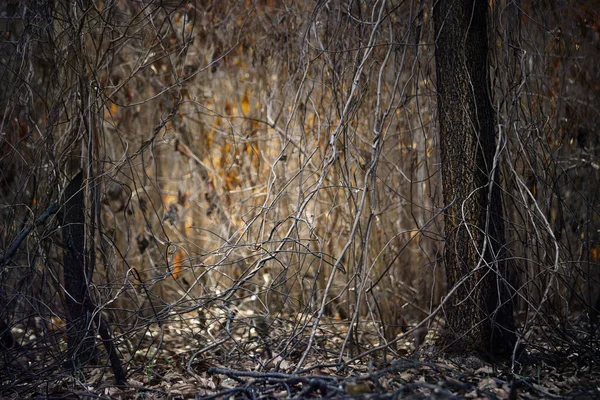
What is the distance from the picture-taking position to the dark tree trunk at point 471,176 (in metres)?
3.01

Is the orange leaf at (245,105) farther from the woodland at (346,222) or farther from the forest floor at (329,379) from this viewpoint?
the forest floor at (329,379)

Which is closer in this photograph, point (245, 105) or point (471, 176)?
point (471, 176)

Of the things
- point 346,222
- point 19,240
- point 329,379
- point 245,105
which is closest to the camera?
point 329,379

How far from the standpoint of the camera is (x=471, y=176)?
3012mm

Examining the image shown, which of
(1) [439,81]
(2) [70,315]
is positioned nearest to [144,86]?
(2) [70,315]

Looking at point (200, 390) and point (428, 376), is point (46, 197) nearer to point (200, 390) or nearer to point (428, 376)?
point (200, 390)

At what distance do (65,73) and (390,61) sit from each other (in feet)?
7.26

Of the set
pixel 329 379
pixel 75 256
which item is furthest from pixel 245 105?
pixel 329 379

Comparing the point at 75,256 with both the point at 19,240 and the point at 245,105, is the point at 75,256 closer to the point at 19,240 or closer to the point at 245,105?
the point at 19,240

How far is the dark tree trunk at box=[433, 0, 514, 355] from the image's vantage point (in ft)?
9.87

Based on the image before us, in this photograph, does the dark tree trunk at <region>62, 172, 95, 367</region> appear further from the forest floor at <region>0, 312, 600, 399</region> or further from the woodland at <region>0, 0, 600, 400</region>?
the forest floor at <region>0, 312, 600, 399</region>

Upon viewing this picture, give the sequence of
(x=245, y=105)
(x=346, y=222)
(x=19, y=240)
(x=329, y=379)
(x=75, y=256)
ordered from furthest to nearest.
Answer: (x=245, y=105) → (x=346, y=222) → (x=75, y=256) → (x=19, y=240) → (x=329, y=379)

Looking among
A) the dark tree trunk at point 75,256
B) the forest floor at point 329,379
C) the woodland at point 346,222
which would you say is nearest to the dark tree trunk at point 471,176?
the woodland at point 346,222

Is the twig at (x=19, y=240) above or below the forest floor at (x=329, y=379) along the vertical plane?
above
